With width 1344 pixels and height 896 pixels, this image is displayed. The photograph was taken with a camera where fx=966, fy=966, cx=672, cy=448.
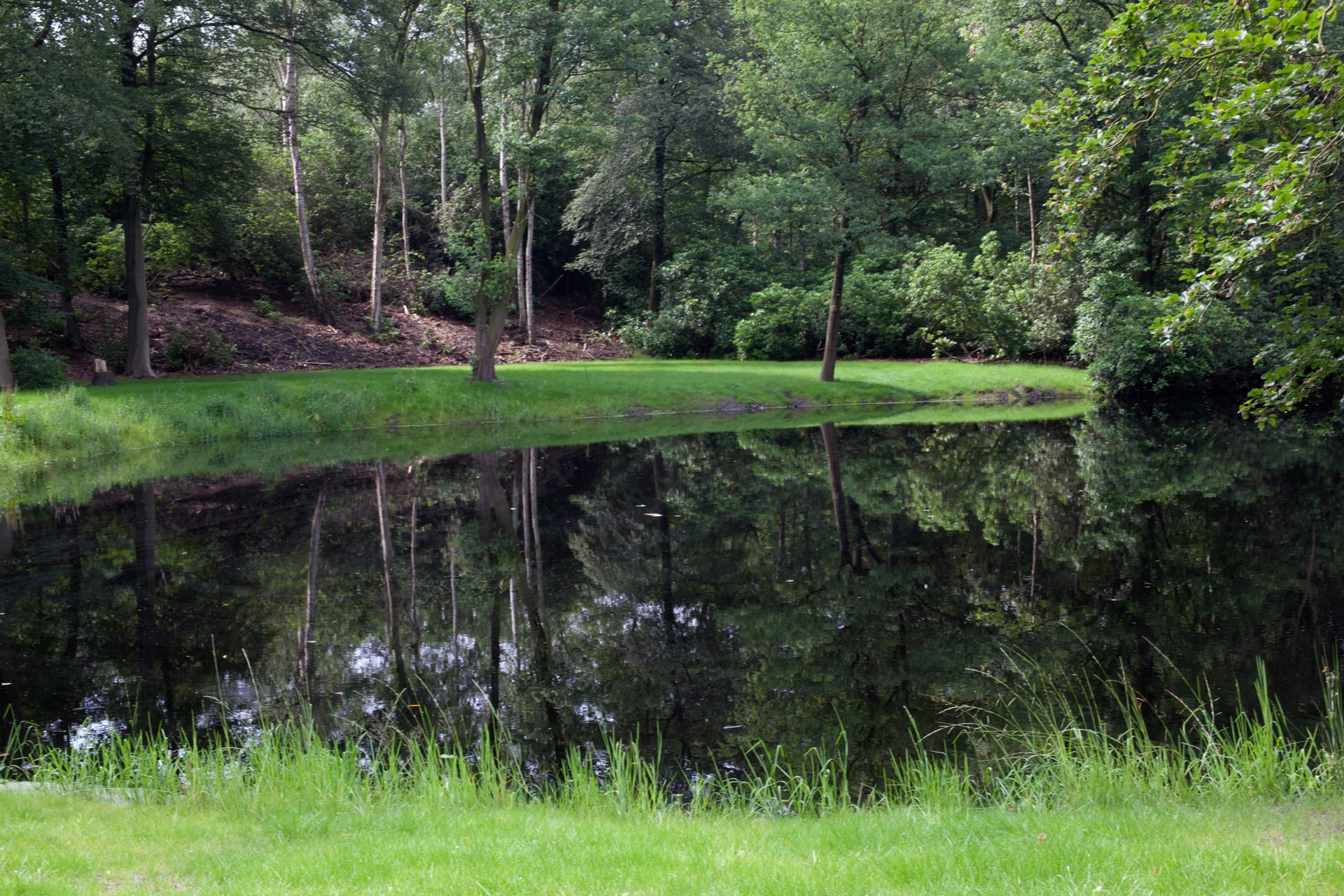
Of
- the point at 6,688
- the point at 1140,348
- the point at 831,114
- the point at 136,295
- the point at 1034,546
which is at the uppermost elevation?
the point at 831,114

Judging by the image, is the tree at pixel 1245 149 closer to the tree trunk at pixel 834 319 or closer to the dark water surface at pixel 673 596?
the dark water surface at pixel 673 596

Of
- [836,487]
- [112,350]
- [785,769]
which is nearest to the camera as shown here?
[785,769]

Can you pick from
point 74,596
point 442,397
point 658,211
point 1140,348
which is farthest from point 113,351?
point 1140,348

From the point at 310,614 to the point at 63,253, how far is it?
2492 centimetres

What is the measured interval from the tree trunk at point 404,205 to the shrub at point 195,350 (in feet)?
34.8

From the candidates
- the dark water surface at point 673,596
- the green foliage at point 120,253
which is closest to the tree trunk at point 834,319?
the dark water surface at point 673,596

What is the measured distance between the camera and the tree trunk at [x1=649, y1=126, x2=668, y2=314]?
4145cm

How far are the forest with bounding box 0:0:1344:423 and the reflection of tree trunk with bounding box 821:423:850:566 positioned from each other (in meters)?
5.69

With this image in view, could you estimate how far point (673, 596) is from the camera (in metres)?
10.4

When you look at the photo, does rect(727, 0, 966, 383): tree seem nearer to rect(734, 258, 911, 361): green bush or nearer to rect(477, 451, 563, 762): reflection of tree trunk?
rect(734, 258, 911, 361): green bush

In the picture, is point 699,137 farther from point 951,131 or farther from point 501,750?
point 501,750

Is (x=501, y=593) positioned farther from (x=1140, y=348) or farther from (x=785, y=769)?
(x=1140, y=348)

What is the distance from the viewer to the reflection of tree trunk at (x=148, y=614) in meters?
7.79

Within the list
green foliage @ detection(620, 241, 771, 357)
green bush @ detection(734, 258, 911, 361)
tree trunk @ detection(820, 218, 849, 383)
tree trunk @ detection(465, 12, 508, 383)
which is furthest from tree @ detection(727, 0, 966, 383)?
tree trunk @ detection(465, 12, 508, 383)
